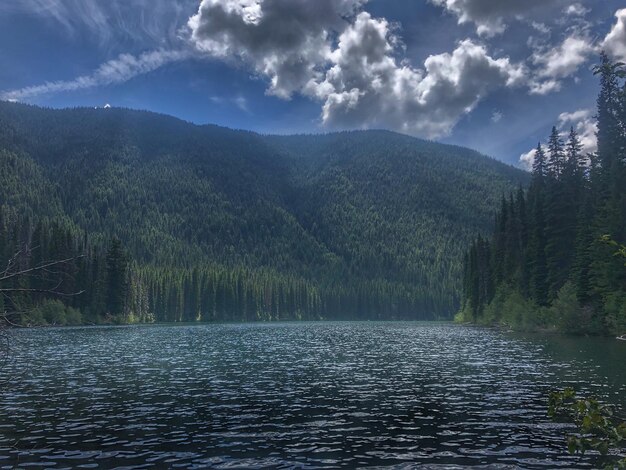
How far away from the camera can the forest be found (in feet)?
243

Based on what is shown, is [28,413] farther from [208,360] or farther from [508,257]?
[508,257]

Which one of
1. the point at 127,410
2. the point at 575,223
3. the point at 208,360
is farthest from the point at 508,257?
the point at 127,410

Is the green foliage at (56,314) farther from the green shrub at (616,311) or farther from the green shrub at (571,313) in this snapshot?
the green shrub at (616,311)

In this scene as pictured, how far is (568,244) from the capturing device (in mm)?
95812

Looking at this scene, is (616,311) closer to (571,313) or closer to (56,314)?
(571,313)

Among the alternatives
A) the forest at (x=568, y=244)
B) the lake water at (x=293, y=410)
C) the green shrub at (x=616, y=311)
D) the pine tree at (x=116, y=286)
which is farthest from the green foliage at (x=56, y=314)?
the green shrub at (x=616, y=311)

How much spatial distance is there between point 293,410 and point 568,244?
8486cm

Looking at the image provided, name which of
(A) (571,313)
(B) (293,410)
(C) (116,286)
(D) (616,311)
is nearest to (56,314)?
(C) (116,286)

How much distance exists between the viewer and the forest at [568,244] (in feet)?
243

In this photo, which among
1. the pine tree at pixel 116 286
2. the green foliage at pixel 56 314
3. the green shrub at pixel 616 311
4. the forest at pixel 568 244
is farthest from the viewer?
the pine tree at pixel 116 286

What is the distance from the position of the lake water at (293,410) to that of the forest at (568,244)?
2579 centimetres

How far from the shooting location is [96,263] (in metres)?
156

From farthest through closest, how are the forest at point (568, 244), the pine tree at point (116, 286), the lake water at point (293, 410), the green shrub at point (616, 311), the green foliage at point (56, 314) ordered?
the pine tree at point (116, 286), the green foliage at point (56, 314), the forest at point (568, 244), the green shrub at point (616, 311), the lake water at point (293, 410)

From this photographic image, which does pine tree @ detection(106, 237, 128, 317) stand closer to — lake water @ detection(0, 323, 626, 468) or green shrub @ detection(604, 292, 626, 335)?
lake water @ detection(0, 323, 626, 468)
